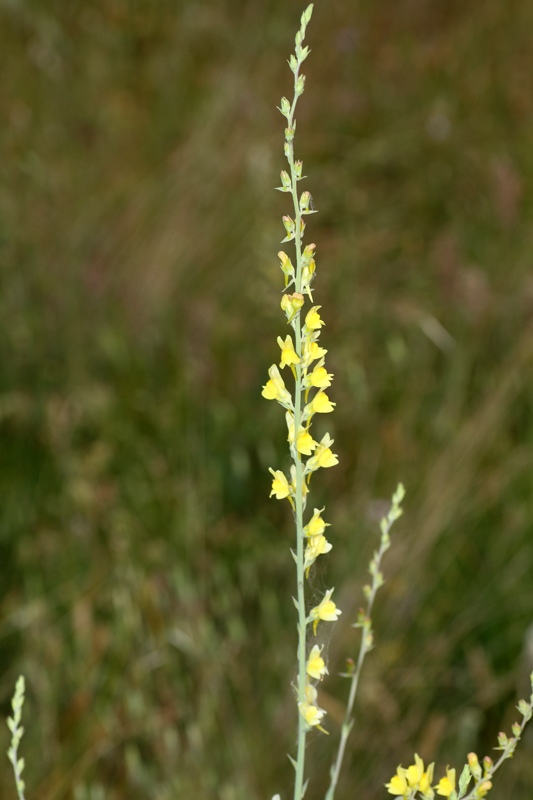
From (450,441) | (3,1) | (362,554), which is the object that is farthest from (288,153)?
(3,1)

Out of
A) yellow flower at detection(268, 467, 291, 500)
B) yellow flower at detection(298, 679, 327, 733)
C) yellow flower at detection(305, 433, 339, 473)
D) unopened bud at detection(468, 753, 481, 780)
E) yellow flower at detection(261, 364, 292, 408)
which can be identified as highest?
yellow flower at detection(261, 364, 292, 408)

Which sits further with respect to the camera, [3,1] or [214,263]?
[3,1]

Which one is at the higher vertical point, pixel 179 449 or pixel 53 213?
pixel 53 213

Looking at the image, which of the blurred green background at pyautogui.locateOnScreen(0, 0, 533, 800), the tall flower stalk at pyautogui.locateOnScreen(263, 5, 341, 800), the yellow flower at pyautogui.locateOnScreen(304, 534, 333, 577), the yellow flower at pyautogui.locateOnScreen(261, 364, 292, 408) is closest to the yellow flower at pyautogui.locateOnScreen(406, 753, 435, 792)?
the tall flower stalk at pyautogui.locateOnScreen(263, 5, 341, 800)

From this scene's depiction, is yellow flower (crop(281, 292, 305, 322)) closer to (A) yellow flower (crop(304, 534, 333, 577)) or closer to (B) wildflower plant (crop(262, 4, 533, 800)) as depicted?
(B) wildflower plant (crop(262, 4, 533, 800))

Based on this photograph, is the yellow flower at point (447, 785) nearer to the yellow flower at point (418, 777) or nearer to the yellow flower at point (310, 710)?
the yellow flower at point (418, 777)

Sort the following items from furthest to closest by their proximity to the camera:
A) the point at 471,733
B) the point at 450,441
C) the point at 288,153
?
the point at 450,441 < the point at 471,733 < the point at 288,153

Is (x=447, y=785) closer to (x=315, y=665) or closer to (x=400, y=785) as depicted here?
(x=400, y=785)

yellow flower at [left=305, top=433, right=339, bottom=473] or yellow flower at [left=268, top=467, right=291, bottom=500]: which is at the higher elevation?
yellow flower at [left=305, top=433, right=339, bottom=473]

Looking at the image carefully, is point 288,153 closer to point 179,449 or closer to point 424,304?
point 179,449
